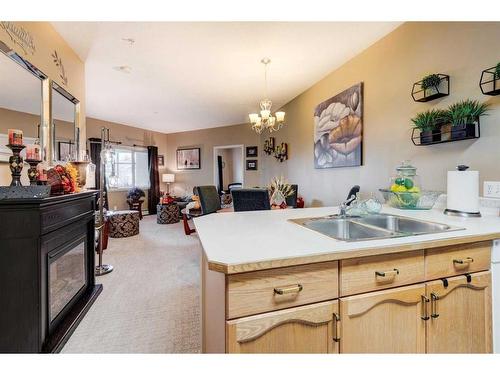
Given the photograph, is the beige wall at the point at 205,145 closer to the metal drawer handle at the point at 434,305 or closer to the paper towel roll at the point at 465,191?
the paper towel roll at the point at 465,191

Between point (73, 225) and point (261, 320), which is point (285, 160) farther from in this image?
point (261, 320)

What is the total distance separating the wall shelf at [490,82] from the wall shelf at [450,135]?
0.21m

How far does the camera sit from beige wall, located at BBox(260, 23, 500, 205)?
1.69 meters

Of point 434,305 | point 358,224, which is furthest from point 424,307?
point 358,224

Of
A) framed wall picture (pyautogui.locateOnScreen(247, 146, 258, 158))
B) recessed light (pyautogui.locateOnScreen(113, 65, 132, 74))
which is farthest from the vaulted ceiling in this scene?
framed wall picture (pyautogui.locateOnScreen(247, 146, 258, 158))

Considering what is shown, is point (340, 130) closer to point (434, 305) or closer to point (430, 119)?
point (430, 119)

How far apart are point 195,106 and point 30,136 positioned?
11.6ft

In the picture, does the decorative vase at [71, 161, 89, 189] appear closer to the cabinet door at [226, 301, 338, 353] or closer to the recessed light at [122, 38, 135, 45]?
the recessed light at [122, 38, 135, 45]

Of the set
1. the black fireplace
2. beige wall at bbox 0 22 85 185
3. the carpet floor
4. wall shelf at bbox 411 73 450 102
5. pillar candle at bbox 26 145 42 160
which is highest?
beige wall at bbox 0 22 85 185

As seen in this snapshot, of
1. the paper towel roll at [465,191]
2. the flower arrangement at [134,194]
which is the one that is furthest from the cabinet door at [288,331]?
the flower arrangement at [134,194]

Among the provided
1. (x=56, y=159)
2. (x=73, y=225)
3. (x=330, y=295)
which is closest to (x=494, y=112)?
(x=330, y=295)

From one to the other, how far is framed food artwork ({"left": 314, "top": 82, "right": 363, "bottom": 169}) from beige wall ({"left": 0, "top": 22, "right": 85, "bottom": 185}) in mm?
3234

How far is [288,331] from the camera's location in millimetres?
847

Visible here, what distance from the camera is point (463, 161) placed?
1828mm
